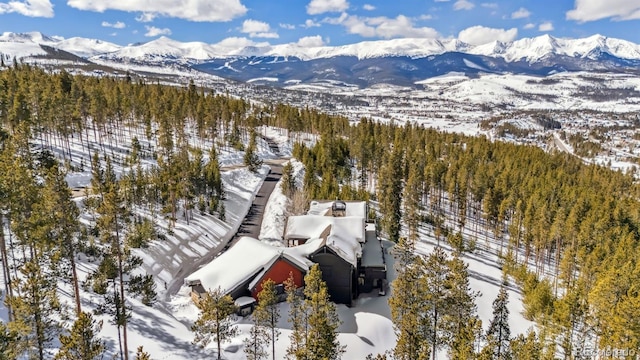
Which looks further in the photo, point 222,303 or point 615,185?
point 615,185

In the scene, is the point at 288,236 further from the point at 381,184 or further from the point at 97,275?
the point at 381,184

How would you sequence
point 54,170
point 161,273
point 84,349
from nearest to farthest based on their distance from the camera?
point 84,349 → point 54,170 → point 161,273

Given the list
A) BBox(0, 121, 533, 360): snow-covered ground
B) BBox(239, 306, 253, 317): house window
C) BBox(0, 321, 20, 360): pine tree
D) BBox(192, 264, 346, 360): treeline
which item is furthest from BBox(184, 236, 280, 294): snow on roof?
BBox(0, 321, 20, 360): pine tree

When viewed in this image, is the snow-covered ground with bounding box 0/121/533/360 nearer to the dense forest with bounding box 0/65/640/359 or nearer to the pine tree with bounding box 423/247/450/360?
the dense forest with bounding box 0/65/640/359

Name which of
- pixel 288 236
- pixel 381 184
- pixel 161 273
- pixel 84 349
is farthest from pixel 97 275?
pixel 381 184

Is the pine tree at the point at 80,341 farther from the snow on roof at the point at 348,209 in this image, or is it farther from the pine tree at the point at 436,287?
the snow on roof at the point at 348,209

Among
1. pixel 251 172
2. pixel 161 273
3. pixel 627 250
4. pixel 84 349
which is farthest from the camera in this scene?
pixel 251 172
